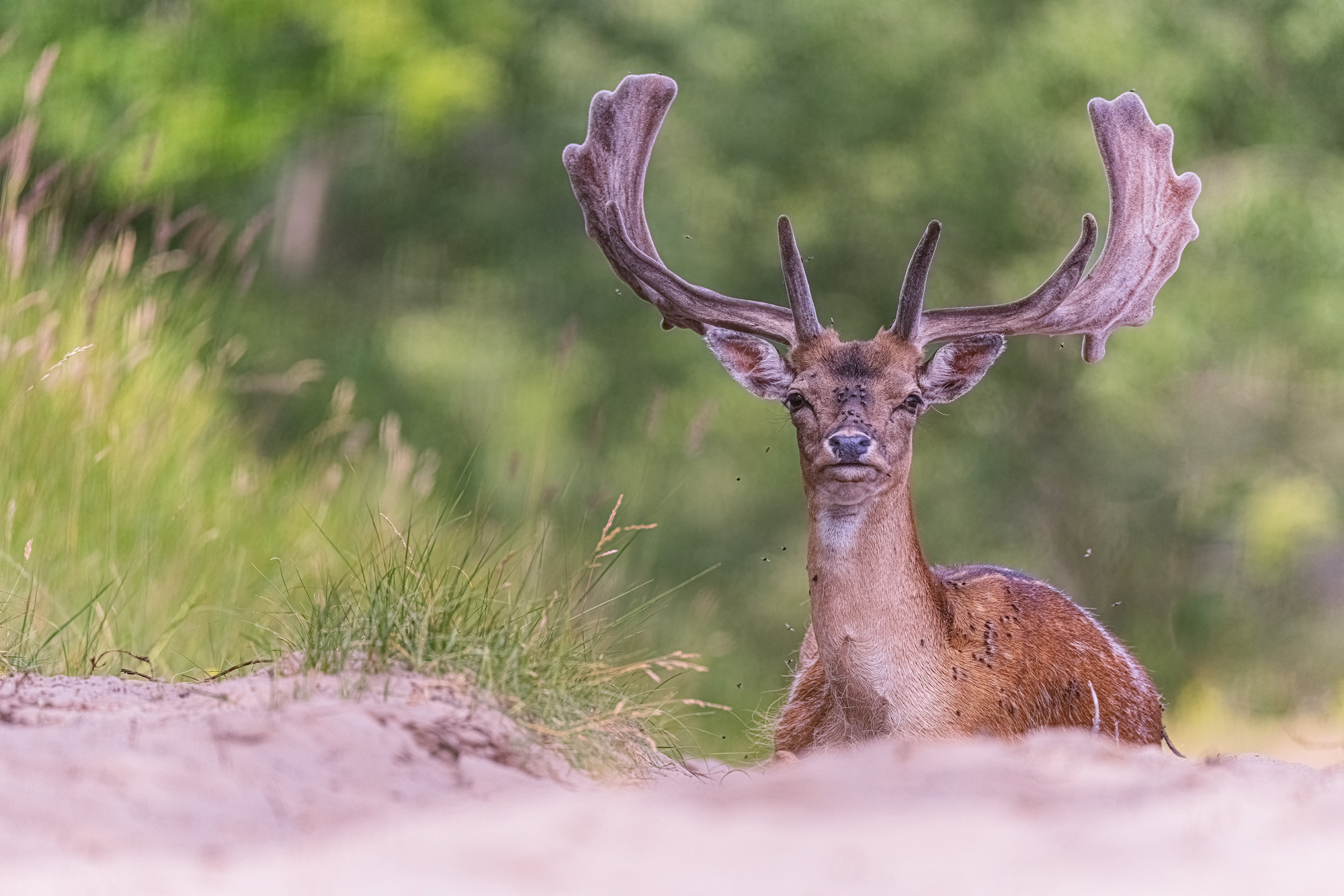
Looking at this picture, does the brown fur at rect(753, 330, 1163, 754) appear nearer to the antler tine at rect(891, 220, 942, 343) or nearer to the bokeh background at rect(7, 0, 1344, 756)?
the antler tine at rect(891, 220, 942, 343)

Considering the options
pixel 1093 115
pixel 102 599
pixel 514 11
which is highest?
pixel 514 11

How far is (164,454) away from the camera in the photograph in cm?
784

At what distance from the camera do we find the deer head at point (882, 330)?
5531 millimetres

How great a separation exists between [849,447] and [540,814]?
92.4 inches

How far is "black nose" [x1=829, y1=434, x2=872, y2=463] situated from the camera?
209 inches

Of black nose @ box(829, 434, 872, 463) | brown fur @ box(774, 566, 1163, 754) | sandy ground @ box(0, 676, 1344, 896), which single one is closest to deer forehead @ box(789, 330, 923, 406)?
black nose @ box(829, 434, 872, 463)

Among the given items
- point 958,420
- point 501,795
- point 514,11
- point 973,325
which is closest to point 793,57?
point 514,11

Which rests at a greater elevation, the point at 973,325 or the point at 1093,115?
the point at 1093,115

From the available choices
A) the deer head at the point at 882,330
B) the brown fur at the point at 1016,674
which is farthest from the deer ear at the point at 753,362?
the brown fur at the point at 1016,674

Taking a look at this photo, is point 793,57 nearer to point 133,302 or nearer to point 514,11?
point 514,11

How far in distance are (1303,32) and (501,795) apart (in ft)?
41.9

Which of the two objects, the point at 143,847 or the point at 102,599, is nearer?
the point at 143,847

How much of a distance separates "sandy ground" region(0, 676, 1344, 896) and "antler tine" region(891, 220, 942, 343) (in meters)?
1.79

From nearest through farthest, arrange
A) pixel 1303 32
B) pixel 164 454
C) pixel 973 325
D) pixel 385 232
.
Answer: pixel 973 325 < pixel 164 454 < pixel 1303 32 < pixel 385 232
